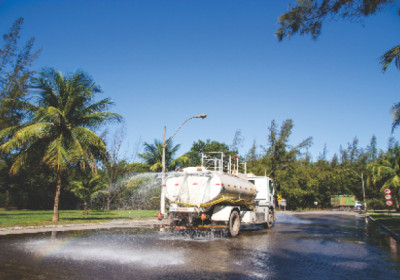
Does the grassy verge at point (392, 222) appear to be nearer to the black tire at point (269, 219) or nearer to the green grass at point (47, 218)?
the black tire at point (269, 219)

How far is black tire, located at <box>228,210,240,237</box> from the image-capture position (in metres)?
13.3

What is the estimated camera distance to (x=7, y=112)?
21828 millimetres

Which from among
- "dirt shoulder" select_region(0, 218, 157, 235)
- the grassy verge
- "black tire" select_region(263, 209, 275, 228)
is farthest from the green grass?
the grassy verge

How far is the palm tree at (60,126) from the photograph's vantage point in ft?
59.8

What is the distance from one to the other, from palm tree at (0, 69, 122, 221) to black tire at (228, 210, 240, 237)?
10294 mm

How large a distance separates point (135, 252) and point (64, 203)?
44.0 meters

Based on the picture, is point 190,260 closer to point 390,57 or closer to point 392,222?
point 390,57

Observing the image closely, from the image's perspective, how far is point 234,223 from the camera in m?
13.8

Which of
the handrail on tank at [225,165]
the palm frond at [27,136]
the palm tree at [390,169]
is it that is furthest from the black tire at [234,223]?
the palm tree at [390,169]

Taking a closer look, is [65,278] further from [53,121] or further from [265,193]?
[53,121]

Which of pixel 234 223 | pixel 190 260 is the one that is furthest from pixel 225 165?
pixel 190 260

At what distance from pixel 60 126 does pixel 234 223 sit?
12453 mm

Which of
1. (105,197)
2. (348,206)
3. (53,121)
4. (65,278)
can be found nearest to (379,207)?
(348,206)

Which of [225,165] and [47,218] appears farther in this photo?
[47,218]
